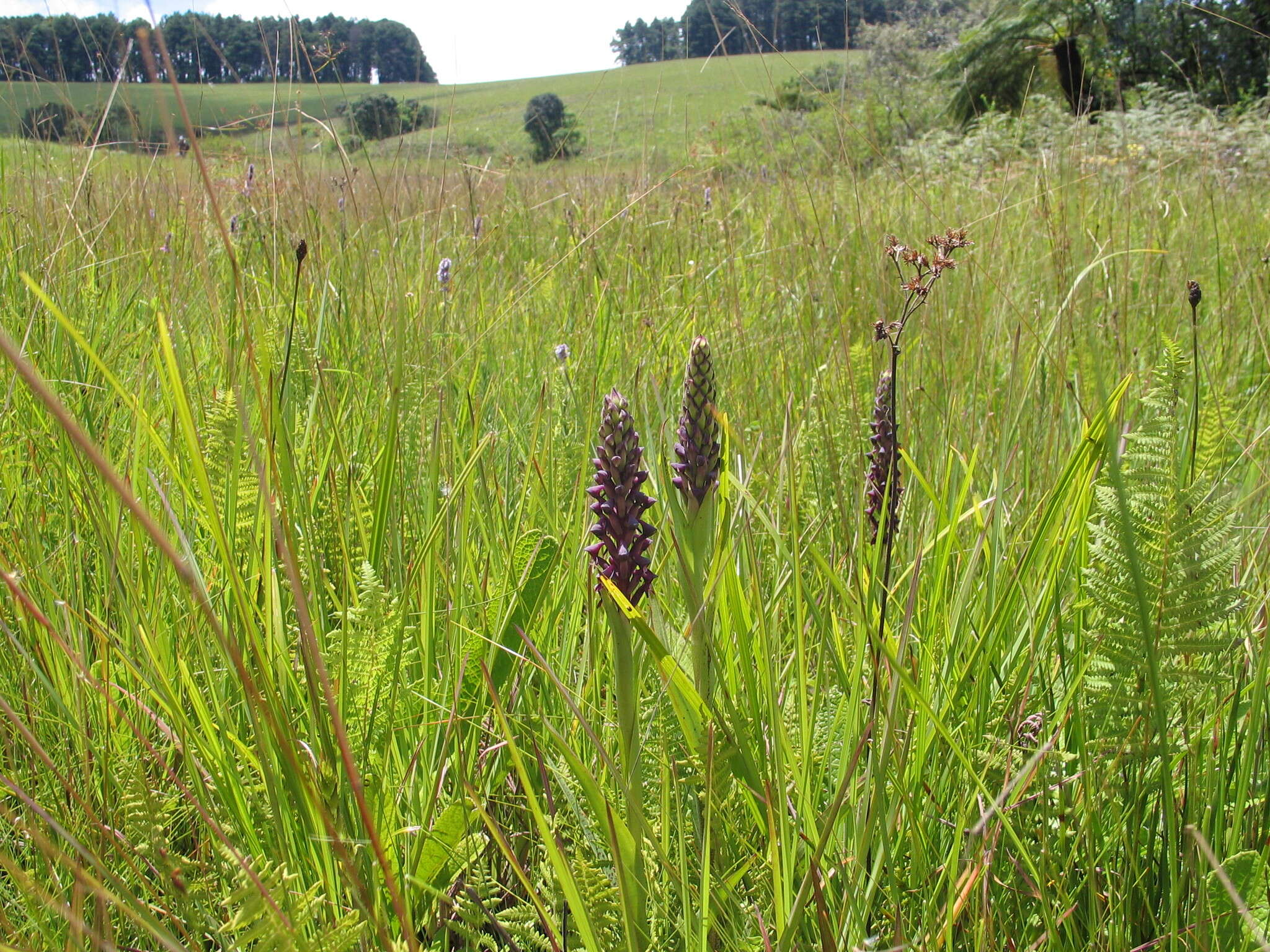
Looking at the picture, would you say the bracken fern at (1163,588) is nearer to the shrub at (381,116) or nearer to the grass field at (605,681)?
the grass field at (605,681)

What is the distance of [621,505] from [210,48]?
214cm

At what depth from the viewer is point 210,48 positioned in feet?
7.60

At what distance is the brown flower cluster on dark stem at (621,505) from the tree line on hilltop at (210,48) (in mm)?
693

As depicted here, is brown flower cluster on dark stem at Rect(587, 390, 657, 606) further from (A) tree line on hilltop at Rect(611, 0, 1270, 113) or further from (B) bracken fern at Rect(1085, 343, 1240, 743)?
(A) tree line on hilltop at Rect(611, 0, 1270, 113)

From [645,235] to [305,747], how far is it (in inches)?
148

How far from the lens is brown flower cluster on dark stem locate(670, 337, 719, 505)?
3.06ft

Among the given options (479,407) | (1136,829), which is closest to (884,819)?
(1136,829)

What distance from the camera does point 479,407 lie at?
7.10 feet

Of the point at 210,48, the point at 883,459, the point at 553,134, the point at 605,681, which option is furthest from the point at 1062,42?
the point at 605,681

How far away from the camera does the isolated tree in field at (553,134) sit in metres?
5.38

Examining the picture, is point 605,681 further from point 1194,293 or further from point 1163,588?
point 1194,293

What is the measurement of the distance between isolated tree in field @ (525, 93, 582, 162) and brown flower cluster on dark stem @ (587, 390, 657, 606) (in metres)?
4.06

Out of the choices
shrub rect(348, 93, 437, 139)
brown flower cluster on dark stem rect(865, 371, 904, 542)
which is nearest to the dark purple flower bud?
brown flower cluster on dark stem rect(865, 371, 904, 542)

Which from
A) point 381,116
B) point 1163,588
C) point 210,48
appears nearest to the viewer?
point 1163,588
